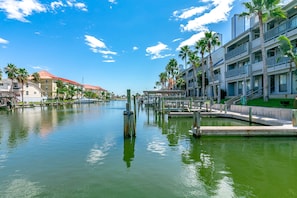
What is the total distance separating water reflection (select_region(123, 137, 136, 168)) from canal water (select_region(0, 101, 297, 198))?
0.05 metres

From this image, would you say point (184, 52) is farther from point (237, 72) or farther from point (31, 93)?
point (31, 93)

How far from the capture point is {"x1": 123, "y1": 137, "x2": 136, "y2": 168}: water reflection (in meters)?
11.2

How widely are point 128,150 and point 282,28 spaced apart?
24915 millimetres

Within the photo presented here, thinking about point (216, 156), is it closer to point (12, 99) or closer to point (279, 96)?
point (279, 96)

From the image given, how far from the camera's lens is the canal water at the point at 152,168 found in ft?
24.7

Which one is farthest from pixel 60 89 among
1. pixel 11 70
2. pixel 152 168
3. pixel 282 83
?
pixel 152 168

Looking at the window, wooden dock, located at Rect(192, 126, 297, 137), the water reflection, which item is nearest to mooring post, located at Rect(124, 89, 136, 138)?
the water reflection

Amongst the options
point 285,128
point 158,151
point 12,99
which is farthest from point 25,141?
point 12,99

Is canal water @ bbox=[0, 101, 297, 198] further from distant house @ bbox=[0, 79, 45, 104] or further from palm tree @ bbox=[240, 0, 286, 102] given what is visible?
distant house @ bbox=[0, 79, 45, 104]

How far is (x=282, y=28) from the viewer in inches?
1047

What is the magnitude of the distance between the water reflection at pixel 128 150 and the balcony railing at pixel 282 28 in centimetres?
2245

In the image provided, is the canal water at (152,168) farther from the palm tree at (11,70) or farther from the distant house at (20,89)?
the distant house at (20,89)

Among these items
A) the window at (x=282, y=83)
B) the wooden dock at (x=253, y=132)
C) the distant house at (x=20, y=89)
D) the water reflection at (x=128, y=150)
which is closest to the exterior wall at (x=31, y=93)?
the distant house at (x=20, y=89)

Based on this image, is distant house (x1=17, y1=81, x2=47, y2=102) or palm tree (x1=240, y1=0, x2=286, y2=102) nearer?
palm tree (x1=240, y1=0, x2=286, y2=102)
